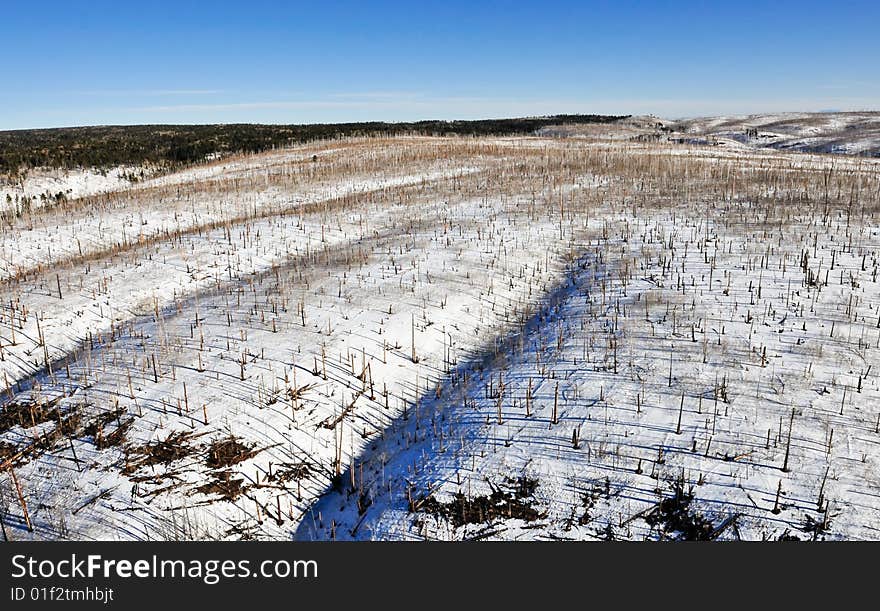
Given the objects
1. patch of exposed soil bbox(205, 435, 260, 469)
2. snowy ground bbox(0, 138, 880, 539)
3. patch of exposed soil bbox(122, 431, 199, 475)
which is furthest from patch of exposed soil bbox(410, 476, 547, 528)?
patch of exposed soil bbox(122, 431, 199, 475)

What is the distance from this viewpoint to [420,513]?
17.6ft

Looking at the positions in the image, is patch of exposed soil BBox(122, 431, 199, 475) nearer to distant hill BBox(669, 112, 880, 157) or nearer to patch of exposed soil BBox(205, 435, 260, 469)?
patch of exposed soil BBox(205, 435, 260, 469)

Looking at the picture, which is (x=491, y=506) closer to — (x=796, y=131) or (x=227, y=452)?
(x=227, y=452)

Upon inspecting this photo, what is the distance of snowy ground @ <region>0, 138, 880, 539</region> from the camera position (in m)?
5.38

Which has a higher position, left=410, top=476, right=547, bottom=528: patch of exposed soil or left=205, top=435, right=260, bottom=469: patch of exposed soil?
left=205, top=435, right=260, bottom=469: patch of exposed soil

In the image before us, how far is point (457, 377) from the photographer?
848 centimetres

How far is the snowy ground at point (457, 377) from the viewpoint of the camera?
538 centimetres

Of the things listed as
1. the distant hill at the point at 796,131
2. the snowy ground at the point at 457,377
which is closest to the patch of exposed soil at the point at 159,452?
the snowy ground at the point at 457,377

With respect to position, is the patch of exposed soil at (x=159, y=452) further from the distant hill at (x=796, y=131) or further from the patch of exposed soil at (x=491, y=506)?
the distant hill at (x=796, y=131)

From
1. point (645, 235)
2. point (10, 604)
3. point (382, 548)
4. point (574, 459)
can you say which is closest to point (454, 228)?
point (645, 235)

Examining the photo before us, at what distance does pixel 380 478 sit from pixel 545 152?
2712cm

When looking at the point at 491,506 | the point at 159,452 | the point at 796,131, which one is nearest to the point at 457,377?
the point at 491,506

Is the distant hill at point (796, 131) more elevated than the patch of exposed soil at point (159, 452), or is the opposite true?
the distant hill at point (796, 131)

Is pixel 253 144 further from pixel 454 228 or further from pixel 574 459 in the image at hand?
pixel 574 459
